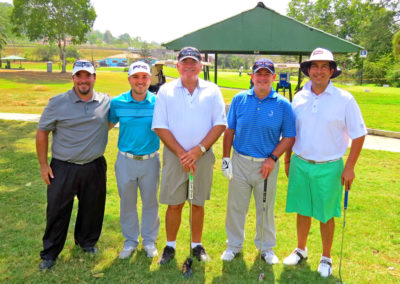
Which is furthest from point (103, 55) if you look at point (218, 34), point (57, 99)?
point (57, 99)

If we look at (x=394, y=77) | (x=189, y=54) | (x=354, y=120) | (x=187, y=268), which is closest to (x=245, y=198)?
(x=187, y=268)

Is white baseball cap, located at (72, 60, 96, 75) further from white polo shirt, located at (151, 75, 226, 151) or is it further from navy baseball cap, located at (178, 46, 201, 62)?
navy baseball cap, located at (178, 46, 201, 62)

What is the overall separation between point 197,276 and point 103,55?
5090 inches

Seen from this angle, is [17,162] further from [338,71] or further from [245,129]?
[338,71]

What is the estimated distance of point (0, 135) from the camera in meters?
9.65

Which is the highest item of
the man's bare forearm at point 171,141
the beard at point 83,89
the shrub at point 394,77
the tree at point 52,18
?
the tree at point 52,18

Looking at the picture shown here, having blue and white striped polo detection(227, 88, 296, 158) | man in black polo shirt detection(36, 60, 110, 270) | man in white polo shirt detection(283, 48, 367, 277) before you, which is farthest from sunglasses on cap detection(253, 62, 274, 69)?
man in black polo shirt detection(36, 60, 110, 270)

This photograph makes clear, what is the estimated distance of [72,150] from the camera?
3.53 meters

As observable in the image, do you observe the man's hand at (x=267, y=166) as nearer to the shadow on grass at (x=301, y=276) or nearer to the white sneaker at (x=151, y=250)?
the shadow on grass at (x=301, y=276)

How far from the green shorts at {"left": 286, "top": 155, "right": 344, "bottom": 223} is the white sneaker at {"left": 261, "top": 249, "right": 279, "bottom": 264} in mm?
580

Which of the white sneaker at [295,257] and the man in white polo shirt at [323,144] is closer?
the man in white polo shirt at [323,144]

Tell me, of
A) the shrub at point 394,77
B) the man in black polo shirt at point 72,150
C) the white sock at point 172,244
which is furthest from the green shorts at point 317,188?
the shrub at point 394,77

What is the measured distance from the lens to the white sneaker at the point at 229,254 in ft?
12.6

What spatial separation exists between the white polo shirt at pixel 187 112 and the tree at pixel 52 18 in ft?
145
